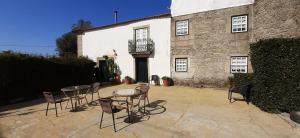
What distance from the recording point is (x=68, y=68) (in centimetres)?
1050

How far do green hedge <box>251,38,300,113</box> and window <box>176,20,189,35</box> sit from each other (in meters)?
6.03

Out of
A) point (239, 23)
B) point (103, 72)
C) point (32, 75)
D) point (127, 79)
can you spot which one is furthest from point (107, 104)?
point (103, 72)

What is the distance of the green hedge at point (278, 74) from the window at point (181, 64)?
5.81m

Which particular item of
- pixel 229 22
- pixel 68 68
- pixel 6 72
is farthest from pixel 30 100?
pixel 229 22

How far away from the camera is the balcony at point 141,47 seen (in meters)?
12.5

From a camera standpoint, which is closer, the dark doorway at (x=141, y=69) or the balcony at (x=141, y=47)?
the balcony at (x=141, y=47)

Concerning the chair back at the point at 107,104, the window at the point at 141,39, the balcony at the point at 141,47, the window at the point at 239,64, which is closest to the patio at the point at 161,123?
the chair back at the point at 107,104

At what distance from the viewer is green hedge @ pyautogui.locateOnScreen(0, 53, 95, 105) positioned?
25.0ft

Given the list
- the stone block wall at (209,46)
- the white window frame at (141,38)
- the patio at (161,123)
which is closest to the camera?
the patio at (161,123)

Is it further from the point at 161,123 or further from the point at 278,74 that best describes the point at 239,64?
the point at 161,123

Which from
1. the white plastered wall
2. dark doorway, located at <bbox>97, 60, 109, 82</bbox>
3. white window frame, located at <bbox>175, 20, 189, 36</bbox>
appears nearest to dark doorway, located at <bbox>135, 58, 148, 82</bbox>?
the white plastered wall

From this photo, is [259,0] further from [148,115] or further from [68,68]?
[68,68]

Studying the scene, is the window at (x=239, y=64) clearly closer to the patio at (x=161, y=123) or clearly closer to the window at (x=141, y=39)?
the patio at (x=161, y=123)

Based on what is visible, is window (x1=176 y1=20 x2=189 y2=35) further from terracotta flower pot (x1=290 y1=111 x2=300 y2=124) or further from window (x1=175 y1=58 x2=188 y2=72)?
terracotta flower pot (x1=290 y1=111 x2=300 y2=124)
